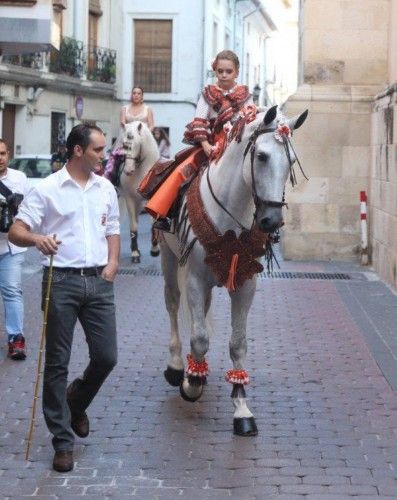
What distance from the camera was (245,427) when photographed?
7.20 m

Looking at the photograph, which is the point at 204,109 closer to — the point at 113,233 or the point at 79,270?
the point at 113,233

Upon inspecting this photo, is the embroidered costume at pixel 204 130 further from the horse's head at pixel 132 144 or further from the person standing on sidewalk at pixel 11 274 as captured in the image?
the horse's head at pixel 132 144

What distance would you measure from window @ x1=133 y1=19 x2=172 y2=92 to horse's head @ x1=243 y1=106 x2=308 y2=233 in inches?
1514

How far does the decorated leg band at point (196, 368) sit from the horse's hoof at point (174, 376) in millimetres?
717

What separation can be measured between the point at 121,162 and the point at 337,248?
132 inches

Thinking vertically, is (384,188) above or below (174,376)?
above

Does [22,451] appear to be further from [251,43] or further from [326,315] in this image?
[251,43]

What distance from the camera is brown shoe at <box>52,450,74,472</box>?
20.8ft

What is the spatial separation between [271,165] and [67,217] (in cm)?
120

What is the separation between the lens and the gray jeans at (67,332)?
643cm

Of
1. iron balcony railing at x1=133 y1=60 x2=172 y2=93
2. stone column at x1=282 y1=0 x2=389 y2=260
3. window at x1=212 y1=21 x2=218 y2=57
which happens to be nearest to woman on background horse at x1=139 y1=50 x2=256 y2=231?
stone column at x1=282 y1=0 x2=389 y2=260

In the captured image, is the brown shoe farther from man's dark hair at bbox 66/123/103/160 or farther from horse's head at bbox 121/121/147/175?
horse's head at bbox 121/121/147/175

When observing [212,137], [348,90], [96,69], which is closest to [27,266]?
[348,90]

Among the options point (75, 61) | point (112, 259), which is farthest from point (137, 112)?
point (75, 61)
